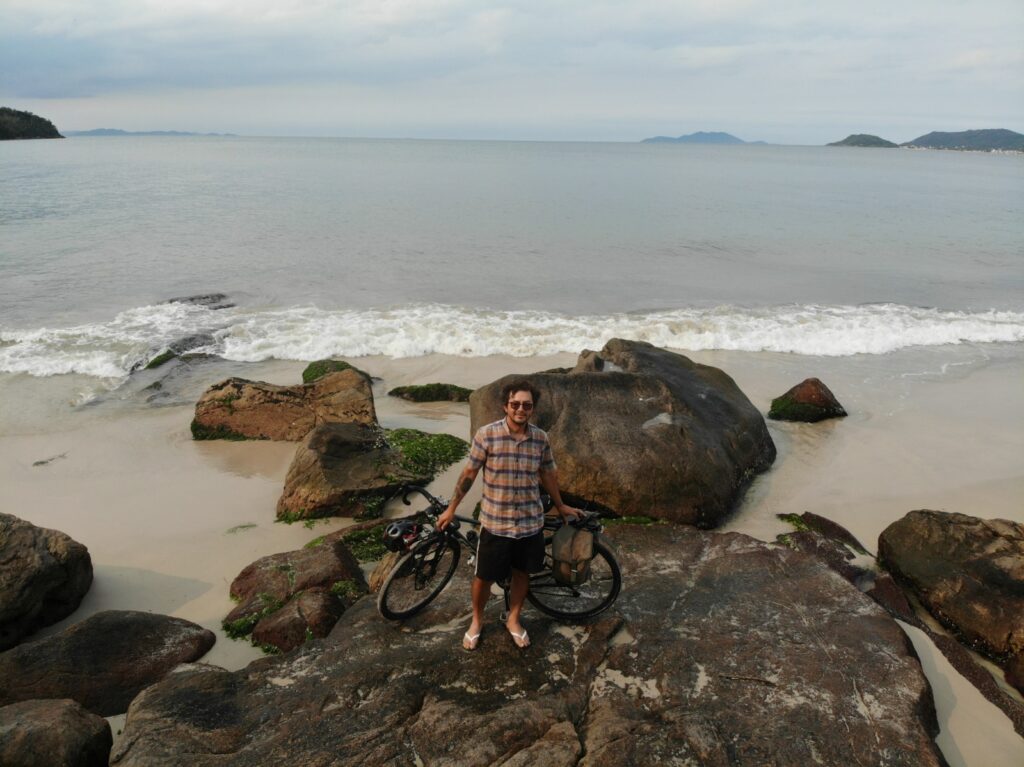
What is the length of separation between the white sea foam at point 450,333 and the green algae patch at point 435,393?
336 centimetres

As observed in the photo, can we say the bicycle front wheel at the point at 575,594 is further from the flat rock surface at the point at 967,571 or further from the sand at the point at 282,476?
the flat rock surface at the point at 967,571

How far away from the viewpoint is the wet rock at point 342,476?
8781 mm

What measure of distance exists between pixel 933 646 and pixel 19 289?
2716cm

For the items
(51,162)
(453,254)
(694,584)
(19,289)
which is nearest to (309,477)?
(694,584)

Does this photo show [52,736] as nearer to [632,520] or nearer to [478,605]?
[478,605]

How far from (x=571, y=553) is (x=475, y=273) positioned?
75.2 feet

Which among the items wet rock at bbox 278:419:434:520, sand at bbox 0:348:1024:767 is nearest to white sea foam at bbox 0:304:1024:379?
sand at bbox 0:348:1024:767

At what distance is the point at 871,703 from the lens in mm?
4891

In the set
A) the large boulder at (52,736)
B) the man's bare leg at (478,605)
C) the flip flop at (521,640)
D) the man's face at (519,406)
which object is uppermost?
the man's face at (519,406)

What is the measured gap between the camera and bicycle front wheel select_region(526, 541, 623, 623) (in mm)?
5707

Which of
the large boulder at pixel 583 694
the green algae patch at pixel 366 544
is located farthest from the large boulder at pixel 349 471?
the large boulder at pixel 583 694

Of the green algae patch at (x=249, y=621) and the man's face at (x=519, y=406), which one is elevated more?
the man's face at (x=519, y=406)

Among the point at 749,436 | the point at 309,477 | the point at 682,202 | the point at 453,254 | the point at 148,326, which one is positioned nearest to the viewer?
the point at 309,477

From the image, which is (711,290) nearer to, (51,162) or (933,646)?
(933,646)
